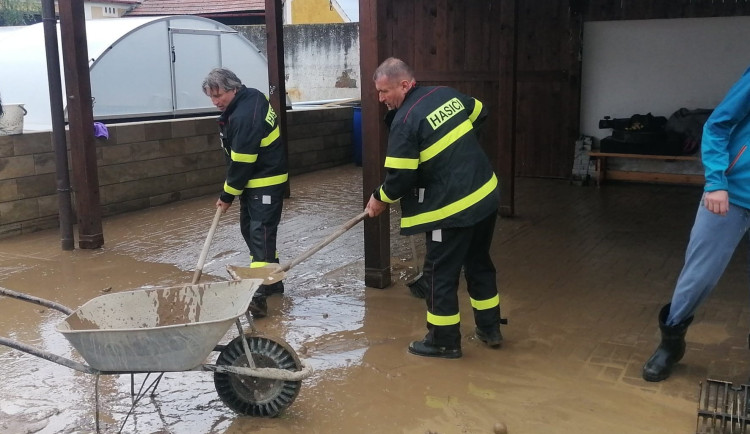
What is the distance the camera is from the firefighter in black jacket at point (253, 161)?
5.12 metres

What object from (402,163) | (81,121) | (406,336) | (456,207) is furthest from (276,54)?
(456,207)

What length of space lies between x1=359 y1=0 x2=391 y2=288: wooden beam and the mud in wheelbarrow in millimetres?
2099

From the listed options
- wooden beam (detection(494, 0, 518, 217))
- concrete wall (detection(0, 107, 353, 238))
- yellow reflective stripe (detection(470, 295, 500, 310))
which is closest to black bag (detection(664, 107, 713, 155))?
wooden beam (detection(494, 0, 518, 217))

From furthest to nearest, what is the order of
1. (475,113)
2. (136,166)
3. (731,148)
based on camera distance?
(136,166) → (475,113) → (731,148)

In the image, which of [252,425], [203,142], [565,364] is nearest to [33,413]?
[252,425]

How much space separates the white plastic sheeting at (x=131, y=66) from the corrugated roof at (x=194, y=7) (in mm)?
13077

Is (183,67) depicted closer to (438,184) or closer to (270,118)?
(270,118)

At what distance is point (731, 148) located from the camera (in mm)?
3678

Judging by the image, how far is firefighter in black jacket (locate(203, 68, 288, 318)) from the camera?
5.12 meters

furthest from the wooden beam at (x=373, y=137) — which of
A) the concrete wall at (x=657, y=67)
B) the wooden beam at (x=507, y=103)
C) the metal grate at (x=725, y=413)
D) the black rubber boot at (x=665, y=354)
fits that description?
the concrete wall at (x=657, y=67)

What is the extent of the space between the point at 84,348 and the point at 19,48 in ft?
27.8

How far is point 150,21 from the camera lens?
10.4 m

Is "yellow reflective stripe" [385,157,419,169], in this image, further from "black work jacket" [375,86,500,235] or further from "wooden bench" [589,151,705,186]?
"wooden bench" [589,151,705,186]

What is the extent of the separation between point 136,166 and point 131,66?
1683mm
